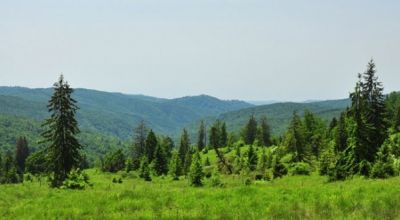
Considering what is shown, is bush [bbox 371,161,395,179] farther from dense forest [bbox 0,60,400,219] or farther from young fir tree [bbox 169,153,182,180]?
young fir tree [bbox 169,153,182,180]

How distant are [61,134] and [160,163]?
2011 inches

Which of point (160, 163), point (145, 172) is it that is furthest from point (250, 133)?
point (145, 172)

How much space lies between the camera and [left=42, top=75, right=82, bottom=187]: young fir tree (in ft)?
146

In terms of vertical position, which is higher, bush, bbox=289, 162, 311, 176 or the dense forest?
the dense forest

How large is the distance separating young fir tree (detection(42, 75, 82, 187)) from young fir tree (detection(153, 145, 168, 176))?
48.9 metres

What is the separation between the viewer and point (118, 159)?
116750 millimetres

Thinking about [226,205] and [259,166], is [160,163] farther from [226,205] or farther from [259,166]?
[226,205]

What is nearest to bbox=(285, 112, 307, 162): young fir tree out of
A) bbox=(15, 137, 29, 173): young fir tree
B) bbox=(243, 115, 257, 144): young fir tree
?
bbox=(243, 115, 257, 144): young fir tree

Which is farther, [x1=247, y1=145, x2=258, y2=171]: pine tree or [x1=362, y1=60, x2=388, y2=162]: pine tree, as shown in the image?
[x1=247, y1=145, x2=258, y2=171]: pine tree

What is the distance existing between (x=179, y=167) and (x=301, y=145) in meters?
24.1

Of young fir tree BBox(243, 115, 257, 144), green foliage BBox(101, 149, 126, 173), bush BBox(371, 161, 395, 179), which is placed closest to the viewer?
bush BBox(371, 161, 395, 179)

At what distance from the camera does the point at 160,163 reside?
310 ft

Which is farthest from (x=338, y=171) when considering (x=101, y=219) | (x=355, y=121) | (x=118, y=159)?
(x=118, y=159)

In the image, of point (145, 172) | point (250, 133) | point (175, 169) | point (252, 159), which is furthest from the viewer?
point (250, 133)
